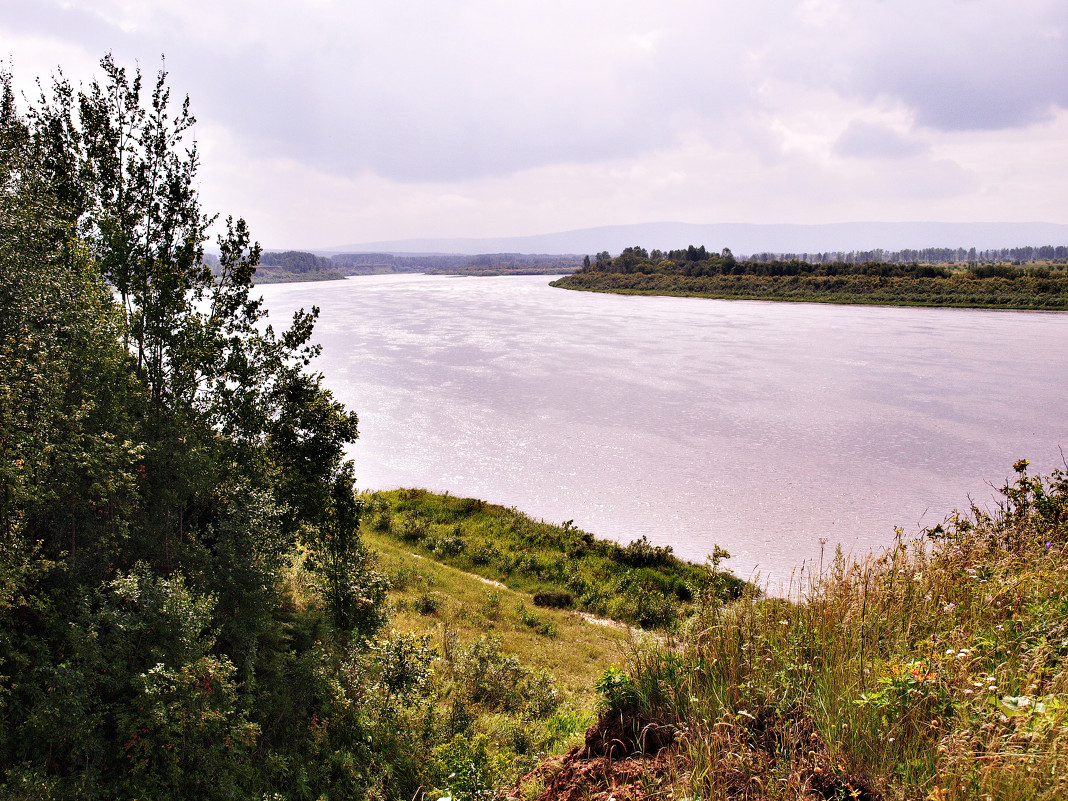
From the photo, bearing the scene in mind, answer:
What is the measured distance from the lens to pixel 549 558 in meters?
15.7

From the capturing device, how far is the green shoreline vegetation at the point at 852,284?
77.0 metres

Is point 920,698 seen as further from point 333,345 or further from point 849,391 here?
point 333,345

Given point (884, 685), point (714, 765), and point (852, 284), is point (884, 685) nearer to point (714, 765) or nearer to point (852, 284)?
point (714, 765)

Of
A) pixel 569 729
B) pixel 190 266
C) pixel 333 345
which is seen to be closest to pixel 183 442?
pixel 190 266

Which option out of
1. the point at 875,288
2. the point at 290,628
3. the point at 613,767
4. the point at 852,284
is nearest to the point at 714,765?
the point at 613,767

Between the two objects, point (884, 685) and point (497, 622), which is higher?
point (884, 685)

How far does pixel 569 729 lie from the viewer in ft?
21.4

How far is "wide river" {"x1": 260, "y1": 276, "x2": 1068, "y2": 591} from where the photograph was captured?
16.7 m

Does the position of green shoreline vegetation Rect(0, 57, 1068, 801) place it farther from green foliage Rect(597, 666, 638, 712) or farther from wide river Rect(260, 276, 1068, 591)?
wide river Rect(260, 276, 1068, 591)

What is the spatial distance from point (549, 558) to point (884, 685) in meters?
12.5

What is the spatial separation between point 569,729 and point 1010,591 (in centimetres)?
445

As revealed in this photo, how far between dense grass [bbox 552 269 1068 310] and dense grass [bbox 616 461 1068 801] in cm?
8672

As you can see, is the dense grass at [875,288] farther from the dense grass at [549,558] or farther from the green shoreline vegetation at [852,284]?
the dense grass at [549,558]

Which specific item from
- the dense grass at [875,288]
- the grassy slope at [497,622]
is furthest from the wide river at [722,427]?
the dense grass at [875,288]
